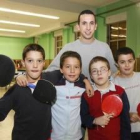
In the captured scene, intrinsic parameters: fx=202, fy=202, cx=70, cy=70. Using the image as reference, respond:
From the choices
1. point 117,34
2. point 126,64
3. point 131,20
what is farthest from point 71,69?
point 117,34

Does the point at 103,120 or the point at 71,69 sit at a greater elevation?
the point at 71,69

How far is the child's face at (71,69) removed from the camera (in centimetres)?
183

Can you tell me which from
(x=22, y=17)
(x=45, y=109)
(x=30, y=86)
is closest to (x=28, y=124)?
(x=45, y=109)

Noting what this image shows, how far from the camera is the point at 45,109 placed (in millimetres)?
1667

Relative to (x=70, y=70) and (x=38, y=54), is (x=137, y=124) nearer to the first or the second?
(x=70, y=70)

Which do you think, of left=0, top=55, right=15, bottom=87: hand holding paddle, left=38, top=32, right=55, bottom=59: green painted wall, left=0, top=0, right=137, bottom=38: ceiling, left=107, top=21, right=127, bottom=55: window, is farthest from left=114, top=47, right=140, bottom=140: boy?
left=38, top=32, right=55, bottom=59: green painted wall

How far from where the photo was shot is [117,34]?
8711mm

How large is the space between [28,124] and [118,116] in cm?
77

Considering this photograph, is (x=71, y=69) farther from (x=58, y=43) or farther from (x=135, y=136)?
(x=58, y=43)

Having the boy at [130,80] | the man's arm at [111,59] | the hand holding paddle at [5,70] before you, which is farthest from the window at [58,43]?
the hand holding paddle at [5,70]

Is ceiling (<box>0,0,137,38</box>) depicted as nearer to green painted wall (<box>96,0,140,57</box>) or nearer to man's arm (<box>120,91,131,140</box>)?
green painted wall (<box>96,0,140,57</box>)

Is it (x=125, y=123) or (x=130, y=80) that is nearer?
(x=125, y=123)

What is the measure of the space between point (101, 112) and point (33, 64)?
0.72 meters

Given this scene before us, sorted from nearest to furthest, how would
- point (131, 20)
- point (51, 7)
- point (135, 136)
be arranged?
1. point (135, 136)
2. point (131, 20)
3. point (51, 7)
